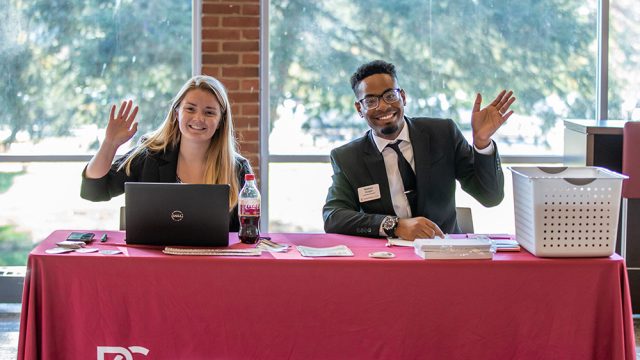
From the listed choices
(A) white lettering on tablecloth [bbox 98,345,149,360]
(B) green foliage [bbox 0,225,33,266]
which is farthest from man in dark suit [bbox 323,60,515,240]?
(B) green foliage [bbox 0,225,33,266]

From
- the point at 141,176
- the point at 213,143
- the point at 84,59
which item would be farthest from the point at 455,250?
the point at 84,59

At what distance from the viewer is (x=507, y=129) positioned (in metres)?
5.11

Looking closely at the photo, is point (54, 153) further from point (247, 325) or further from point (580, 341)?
point (580, 341)

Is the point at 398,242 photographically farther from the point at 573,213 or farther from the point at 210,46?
the point at 210,46

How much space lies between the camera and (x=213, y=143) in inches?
140

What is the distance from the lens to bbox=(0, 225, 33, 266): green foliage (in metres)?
5.09

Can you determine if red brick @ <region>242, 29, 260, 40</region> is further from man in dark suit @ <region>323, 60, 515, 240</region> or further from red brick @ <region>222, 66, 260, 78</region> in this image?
man in dark suit @ <region>323, 60, 515, 240</region>

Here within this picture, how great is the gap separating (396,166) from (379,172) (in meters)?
0.10

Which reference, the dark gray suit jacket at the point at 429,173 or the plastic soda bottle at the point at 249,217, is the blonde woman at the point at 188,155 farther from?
the dark gray suit jacket at the point at 429,173

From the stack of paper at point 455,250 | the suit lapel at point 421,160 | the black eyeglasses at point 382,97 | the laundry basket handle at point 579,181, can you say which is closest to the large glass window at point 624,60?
the suit lapel at point 421,160

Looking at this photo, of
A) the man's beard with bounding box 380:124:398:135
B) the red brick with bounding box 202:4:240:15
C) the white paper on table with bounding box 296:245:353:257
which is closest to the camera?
the white paper on table with bounding box 296:245:353:257

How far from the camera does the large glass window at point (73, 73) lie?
493 centimetres

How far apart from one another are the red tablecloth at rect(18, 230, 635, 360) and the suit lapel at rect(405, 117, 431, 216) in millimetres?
842

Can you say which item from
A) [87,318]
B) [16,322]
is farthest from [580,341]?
[16,322]
